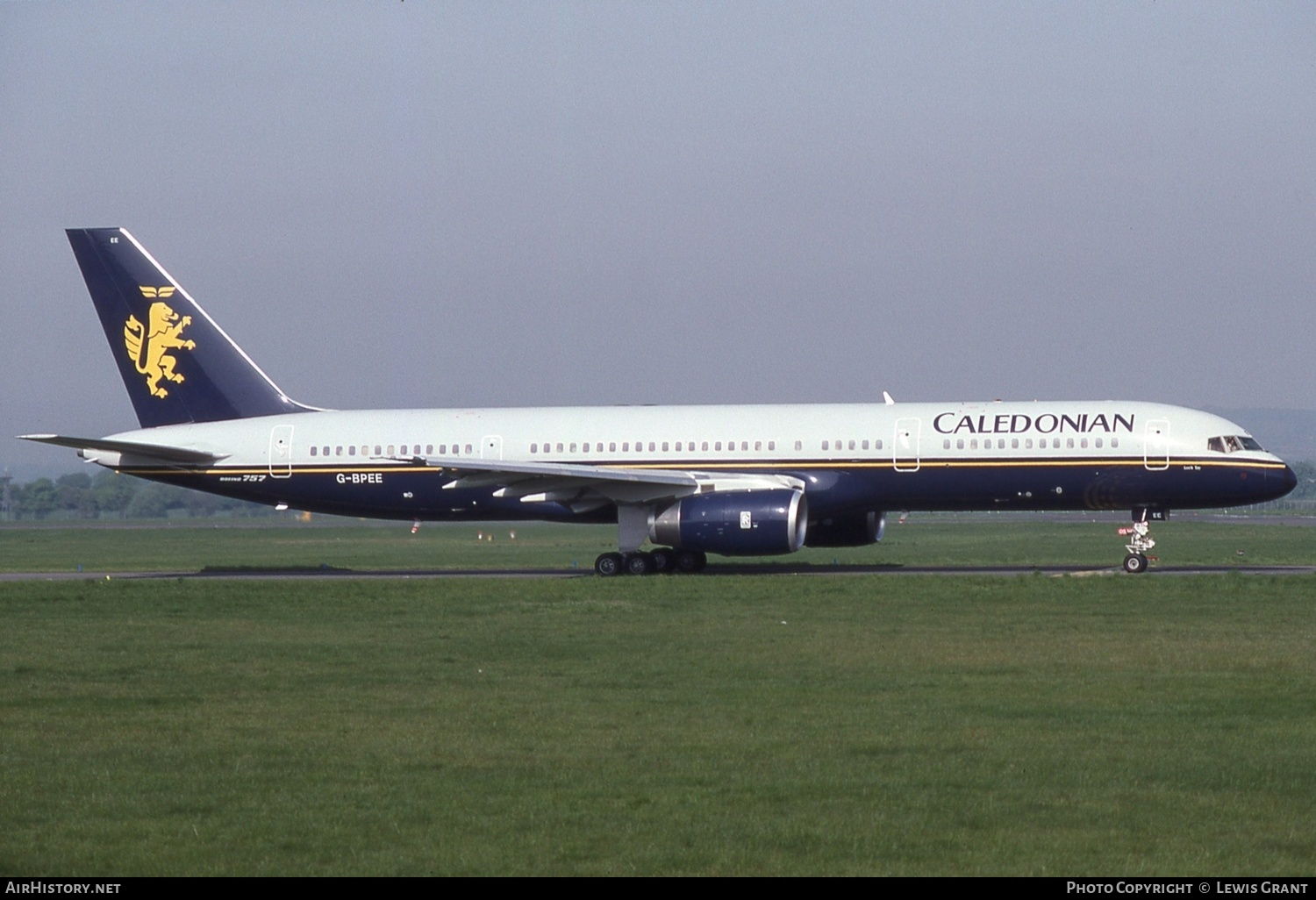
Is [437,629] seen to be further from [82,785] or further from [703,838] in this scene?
[703,838]

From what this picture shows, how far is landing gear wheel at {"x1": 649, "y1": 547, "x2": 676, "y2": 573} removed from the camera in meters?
35.0

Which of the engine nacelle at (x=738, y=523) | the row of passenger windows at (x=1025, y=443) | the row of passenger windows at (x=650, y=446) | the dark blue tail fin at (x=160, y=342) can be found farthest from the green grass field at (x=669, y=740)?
the dark blue tail fin at (x=160, y=342)

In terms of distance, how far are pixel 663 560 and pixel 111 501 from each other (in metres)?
114

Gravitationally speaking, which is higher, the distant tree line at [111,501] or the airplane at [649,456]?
the distant tree line at [111,501]

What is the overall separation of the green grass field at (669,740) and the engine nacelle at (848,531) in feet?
36.9

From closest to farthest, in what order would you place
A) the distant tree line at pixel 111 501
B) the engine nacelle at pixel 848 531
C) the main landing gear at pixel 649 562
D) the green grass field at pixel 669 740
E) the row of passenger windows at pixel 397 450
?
the green grass field at pixel 669 740
the main landing gear at pixel 649 562
the engine nacelle at pixel 848 531
the row of passenger windows at pixel 397 450
the distant tree line at pixel 111 501

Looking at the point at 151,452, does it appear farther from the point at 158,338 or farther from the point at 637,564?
the point at 637,564

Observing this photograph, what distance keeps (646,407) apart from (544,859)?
2753 centimetres

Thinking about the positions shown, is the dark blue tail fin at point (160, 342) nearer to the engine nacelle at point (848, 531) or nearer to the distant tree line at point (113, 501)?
the engine nacelle at point (848, 531)

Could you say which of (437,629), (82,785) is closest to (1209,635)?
(437,629)

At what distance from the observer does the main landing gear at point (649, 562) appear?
34.1 m

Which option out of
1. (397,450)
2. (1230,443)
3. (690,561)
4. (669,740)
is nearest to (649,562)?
(690,561)

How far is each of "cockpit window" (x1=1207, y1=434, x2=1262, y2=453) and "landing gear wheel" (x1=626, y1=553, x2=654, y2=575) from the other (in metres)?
12.5

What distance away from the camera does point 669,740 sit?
1302 centimetres
